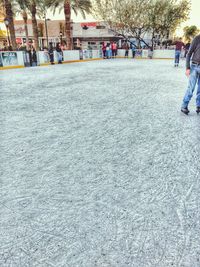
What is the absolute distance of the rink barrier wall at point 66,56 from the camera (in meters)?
15.0

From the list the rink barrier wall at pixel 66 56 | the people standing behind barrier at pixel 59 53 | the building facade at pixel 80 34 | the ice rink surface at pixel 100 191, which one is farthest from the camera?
the building facade at pixel 80 34

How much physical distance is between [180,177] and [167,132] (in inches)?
50.9

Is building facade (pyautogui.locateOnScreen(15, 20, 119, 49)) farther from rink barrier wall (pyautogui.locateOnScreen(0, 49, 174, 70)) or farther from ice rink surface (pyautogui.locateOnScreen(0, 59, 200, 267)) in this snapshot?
ice rink surface (pyautogui.locateOnScreen(0, 59, 200, 267))

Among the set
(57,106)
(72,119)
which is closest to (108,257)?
(72,119)

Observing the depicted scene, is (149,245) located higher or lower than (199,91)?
lower

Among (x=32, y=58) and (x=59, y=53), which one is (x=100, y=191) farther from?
(x=59, y=53)

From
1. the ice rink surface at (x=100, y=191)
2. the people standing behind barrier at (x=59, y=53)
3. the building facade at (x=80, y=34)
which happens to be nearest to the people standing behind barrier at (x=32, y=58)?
the people standing behind barrier at (x=59, y=53)

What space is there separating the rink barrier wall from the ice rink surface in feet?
42.2

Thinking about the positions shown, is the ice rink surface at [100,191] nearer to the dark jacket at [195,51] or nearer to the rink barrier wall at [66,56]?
the dark jacket at [195,51]

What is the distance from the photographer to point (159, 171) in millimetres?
2219

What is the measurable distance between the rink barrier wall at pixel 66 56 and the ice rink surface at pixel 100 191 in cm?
1285

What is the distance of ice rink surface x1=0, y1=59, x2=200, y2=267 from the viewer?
1297mm

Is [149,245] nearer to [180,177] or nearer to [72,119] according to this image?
[180,177]

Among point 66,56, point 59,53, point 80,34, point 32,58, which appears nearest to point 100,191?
point 32,58
